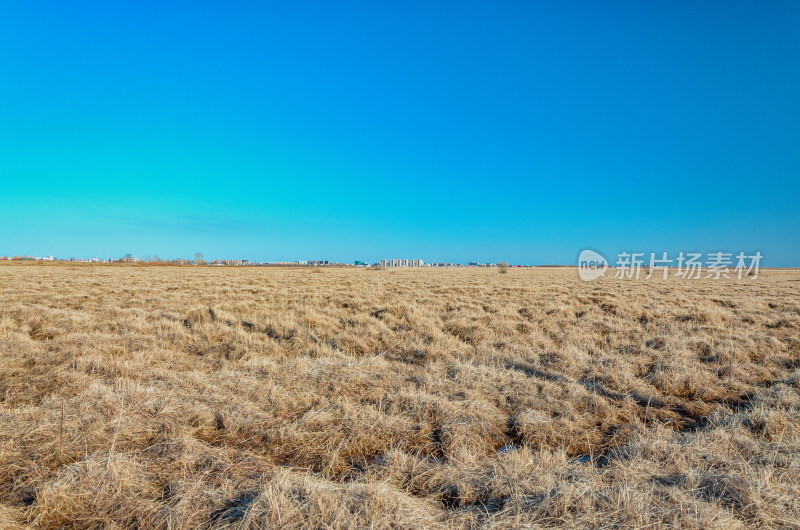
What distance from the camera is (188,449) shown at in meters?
3.69

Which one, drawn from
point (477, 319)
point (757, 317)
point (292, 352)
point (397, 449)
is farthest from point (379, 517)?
point (757, 317)

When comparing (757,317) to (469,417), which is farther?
(757,317)

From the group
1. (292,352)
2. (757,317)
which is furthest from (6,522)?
(757,317)

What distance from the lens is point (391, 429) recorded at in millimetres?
4438

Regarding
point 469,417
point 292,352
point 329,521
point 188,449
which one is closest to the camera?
point 329,521

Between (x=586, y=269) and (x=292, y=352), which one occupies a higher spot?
(x=586, y=269)

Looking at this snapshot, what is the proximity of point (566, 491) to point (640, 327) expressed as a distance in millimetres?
9941

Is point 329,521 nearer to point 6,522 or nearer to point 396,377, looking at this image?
point 6,522

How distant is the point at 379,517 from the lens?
2734 millimetres

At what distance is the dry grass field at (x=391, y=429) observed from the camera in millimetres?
2848

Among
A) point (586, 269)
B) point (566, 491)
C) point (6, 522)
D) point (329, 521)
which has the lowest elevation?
point (6, 522)

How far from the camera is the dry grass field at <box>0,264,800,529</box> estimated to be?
285 cm

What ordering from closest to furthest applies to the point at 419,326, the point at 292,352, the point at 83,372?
the point at 83,372 < the point at 292,352 < the point at 419,326

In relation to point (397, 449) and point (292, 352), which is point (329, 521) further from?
point (292, 352)
